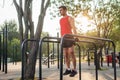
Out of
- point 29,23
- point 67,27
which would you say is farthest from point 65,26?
point 29,23

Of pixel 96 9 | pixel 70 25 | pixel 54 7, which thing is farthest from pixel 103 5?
pixel 70 25

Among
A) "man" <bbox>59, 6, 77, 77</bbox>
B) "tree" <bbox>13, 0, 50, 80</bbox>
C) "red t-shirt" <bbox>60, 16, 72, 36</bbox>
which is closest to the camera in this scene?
"man" <bbox>59, 6, 77, 77</bbox>

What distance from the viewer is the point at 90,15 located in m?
19.8

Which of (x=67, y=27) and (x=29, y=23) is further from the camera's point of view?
(x=29, y=23)

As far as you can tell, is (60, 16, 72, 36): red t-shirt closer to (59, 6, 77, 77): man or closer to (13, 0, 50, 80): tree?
(59, 6, 77, 77): man

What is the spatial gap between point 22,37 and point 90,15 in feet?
27.0

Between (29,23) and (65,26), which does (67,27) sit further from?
(29,23)

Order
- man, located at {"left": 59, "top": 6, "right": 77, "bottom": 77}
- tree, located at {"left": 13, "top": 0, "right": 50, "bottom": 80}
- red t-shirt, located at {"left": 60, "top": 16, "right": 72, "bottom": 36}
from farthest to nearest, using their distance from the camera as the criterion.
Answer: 1. tree, located at {"left": 13, "top": 0, "right": 50, "bottom": 80}
2. red t-shirt, located at {"left": 60, "top": 16, "right": 72, "bottom": 36}
3. man, located at {"left": 59, "top": 6, "right": 77, "bottom": 77}

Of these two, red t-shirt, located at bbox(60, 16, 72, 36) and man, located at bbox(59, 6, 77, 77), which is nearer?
man, located at bbox(59, 6, 77, 77)

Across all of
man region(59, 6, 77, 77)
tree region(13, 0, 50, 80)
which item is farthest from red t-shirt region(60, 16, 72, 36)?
tree region(13, 0, 50, 80)

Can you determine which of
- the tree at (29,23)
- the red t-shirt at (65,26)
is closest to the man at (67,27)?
the red t-shirt at (65,26)

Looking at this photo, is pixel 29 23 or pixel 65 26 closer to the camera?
pixel 65 26

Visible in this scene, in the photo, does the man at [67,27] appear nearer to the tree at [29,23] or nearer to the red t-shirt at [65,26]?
the red t-shirt at [65,26]

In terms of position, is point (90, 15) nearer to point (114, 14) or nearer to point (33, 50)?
point (114, 14)
